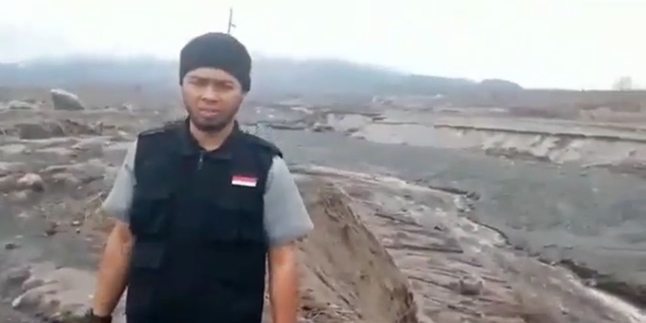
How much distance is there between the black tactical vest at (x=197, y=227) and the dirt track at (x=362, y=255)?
11.1ft

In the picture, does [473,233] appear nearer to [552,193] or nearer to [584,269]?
[584,269]

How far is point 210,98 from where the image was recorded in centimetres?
229

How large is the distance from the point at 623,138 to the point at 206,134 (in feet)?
106

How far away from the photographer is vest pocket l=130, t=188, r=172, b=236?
229 centimetres

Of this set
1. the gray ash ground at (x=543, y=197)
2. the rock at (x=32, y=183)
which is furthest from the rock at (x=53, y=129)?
the rock at (x=32, y=183)

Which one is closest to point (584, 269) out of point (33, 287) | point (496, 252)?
point (496, 252)

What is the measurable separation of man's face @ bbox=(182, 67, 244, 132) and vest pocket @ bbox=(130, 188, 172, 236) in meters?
0.21

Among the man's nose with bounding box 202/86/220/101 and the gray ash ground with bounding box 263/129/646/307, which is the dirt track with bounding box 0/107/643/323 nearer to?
the gray ash ground with bounding box 263/129/646/307

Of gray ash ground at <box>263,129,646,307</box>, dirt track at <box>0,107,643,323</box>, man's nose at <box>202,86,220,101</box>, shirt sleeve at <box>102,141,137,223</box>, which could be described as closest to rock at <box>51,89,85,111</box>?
gray ash ground at <box>263,129,646,307</box>

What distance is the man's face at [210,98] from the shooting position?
90.5 inches

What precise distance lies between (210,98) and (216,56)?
12 centimetres

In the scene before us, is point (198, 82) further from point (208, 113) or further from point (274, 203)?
point (274, 203)

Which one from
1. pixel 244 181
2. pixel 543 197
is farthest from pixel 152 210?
pixel 543 197

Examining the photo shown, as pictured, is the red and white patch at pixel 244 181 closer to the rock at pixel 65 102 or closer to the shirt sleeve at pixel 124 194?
the shirt sleeve at pixel 124 194
